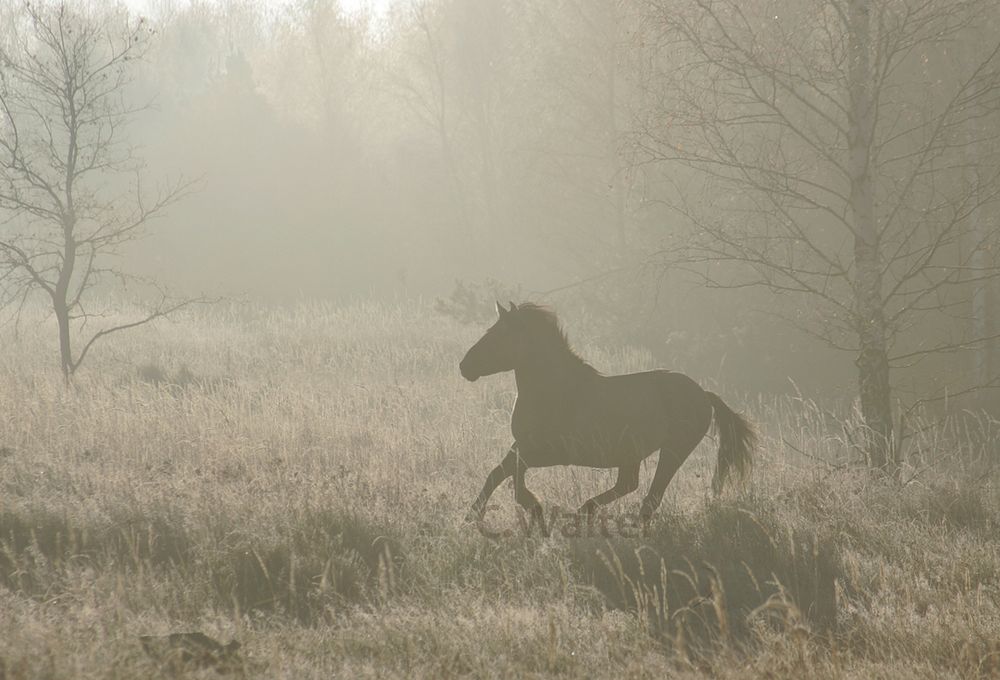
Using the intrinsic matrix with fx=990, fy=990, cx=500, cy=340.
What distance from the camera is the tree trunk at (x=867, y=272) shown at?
7645 millimetres

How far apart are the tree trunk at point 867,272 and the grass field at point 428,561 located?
0.36 meters

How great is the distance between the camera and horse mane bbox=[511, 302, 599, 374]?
241 inches

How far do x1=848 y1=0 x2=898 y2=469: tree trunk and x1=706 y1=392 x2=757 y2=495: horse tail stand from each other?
1834 mm

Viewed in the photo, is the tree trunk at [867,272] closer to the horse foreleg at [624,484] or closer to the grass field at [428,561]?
the grass field at [428,561]

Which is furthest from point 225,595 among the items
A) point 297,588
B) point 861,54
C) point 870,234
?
point 861,54

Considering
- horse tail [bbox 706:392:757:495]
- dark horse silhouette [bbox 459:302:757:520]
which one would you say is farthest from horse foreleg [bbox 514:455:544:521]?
horse tail [bbox 706:392:757:495]

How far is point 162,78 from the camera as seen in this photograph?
159 ft

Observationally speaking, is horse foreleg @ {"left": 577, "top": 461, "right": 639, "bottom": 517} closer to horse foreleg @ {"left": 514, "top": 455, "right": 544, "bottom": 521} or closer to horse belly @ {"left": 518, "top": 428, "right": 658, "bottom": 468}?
horse belly @ {"left": 518, "top": 428, "right": 658, "bottom": 468}

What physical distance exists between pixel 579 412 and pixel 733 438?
1.03 m

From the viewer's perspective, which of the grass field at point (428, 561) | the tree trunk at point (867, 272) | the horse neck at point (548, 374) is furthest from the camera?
the tree trunk at point (867, 272)

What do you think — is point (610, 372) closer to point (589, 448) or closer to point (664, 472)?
point (664, 472)

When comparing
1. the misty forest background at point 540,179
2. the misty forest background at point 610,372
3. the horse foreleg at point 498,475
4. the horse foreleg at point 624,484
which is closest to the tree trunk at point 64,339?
the misty forest background at point 610,372

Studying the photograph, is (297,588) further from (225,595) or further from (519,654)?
(519,654)

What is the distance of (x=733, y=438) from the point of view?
6250mm
